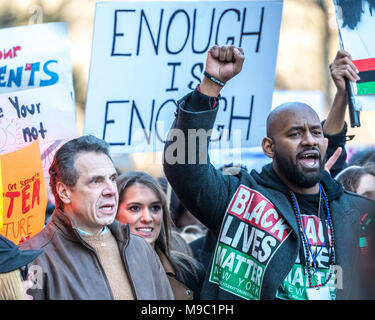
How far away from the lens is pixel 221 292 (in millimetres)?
3164

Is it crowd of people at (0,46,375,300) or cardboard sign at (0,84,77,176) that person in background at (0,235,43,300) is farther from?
cardboard sign at (0,84,77,176)

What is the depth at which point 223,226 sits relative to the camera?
3238mm

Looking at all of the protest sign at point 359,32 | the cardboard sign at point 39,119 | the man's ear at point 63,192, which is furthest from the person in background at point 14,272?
the protest sign at point 359,32

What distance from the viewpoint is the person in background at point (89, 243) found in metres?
2.88

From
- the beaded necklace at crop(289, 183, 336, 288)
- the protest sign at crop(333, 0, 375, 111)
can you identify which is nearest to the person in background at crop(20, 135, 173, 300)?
the beaded necklace at crop(289, 183, 336, 288)

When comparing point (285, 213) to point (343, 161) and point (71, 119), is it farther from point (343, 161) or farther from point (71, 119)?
point (71, 119)

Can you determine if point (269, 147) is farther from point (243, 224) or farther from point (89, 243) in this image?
point (89, 243)

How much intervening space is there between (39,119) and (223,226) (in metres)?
1.25

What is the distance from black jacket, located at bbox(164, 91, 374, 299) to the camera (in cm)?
310

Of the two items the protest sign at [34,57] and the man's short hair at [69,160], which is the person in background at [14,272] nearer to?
the man's short hair at [69,160]

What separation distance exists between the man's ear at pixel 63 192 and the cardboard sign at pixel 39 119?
2.48 feet

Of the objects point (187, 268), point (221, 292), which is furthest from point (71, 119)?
point (221, 292)

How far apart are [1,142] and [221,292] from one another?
4.63 ft

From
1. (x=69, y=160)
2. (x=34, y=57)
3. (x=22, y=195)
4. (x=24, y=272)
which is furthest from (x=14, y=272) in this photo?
(x=34, y=57)
